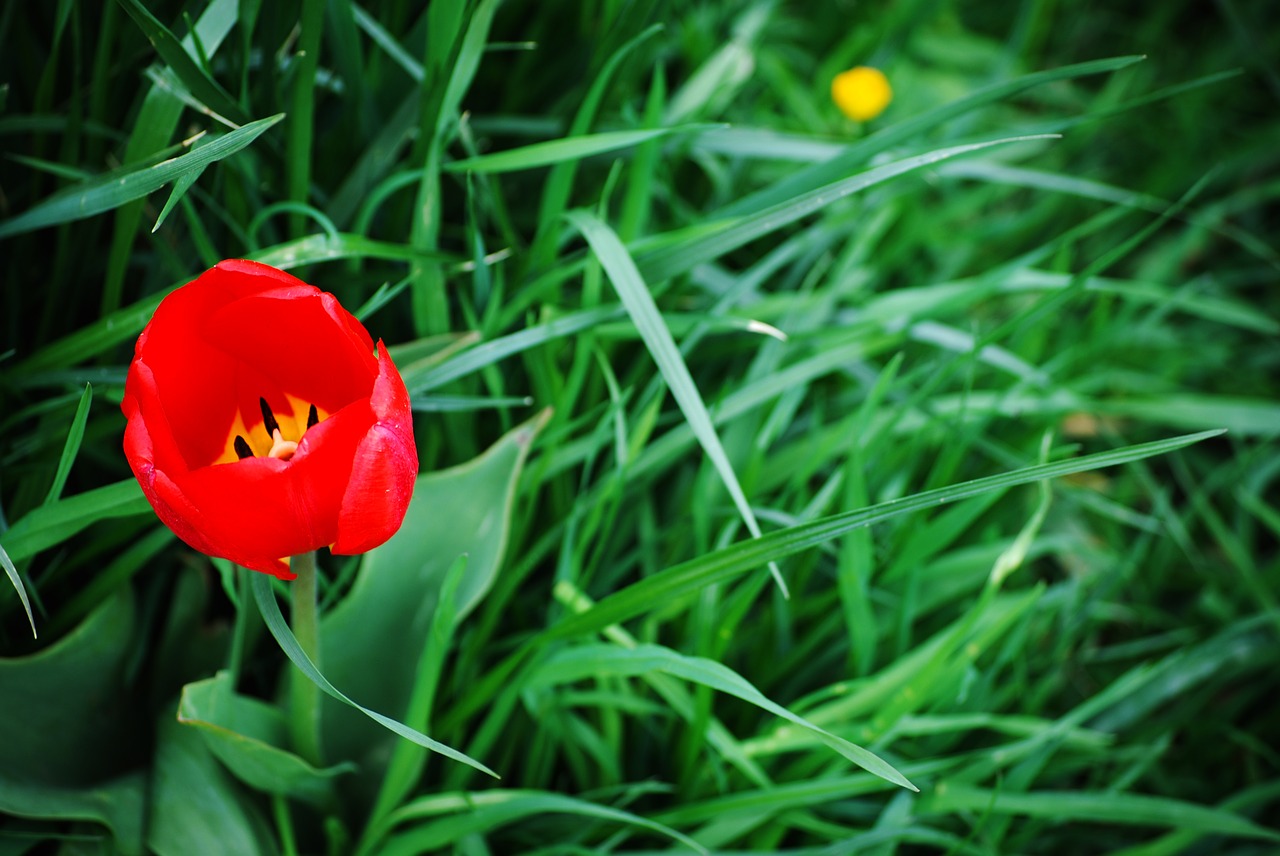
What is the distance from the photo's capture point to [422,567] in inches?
28.6

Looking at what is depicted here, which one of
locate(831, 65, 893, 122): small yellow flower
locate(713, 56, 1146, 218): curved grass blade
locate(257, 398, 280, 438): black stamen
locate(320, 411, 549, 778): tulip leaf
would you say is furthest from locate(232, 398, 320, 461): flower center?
locate(831, 65, 893, 122): small yellow flower

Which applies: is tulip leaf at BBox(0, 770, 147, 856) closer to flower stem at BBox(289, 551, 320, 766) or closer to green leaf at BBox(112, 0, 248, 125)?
flower stem at BBox(289, 551, 320, 766)

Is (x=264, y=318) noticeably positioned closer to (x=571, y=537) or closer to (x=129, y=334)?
(x=129, y=334)

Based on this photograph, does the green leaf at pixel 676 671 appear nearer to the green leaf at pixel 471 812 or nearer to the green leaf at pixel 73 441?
the green leaf at pixel 471 812

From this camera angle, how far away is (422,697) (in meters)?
0.68

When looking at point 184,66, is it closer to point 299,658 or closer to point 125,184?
point 125,184

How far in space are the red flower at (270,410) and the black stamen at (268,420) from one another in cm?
1

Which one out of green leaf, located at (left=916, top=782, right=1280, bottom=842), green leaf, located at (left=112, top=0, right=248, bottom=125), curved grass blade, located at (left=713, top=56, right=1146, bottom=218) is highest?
green leaf, located at (left=112, top=0, right=248, bottom=125)

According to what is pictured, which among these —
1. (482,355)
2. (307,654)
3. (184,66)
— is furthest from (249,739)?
(184,66)

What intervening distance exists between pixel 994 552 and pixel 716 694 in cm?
31

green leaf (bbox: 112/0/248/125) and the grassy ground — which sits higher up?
green leaf (bbox: 112/0/248/125)

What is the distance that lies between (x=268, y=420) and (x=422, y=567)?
17cm

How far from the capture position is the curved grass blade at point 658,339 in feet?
2.09

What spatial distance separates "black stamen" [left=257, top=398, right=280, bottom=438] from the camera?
0.62m
